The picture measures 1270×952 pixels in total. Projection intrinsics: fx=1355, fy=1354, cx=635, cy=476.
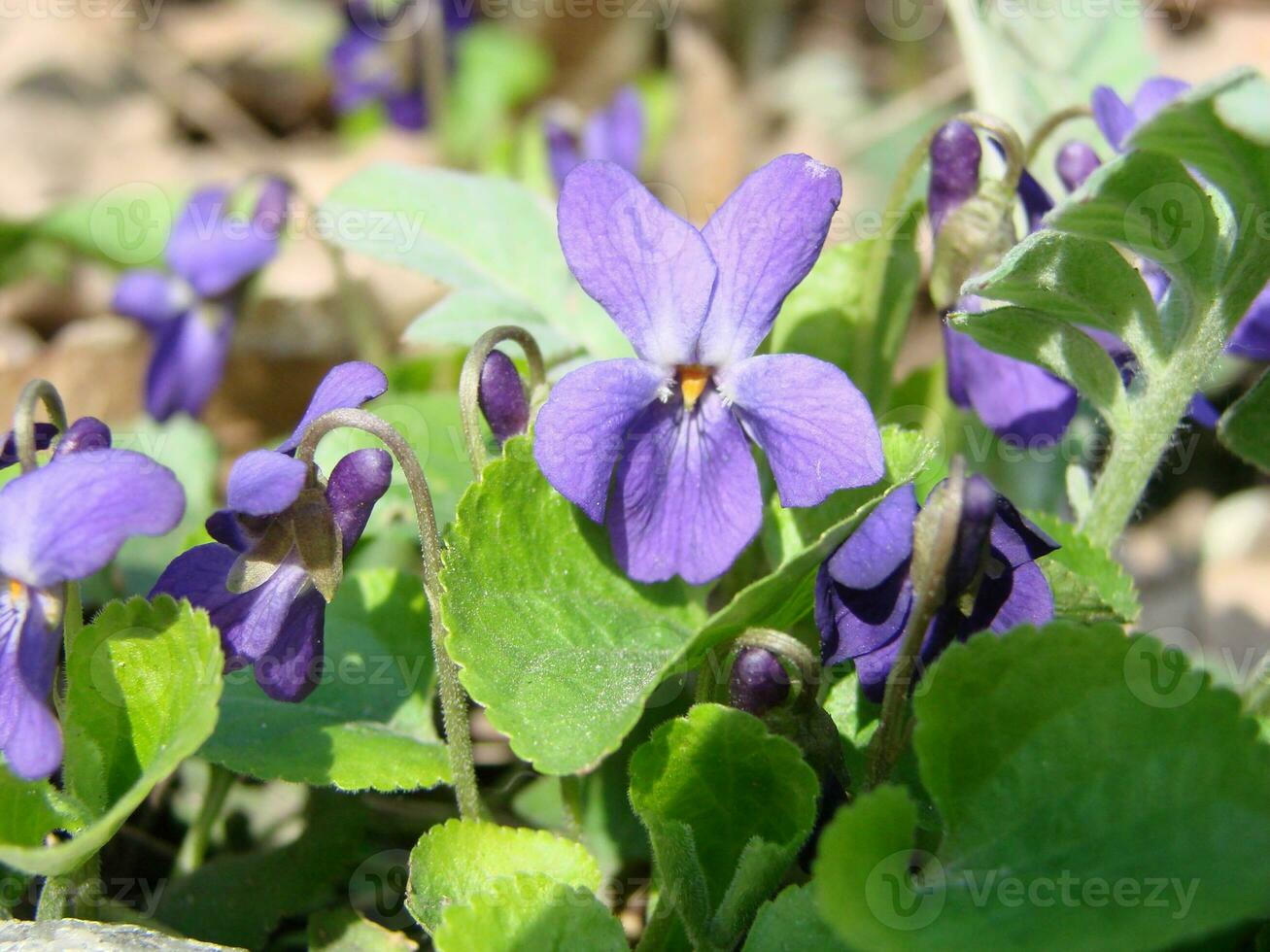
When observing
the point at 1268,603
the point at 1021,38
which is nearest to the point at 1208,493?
the point at 1268,603

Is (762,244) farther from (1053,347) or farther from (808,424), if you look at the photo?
(1053,347)

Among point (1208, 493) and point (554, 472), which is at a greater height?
point (554, 472)

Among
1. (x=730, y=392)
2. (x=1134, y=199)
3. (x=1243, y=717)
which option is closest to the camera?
(x=1243, y=717)

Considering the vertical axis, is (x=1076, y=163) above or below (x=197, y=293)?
above

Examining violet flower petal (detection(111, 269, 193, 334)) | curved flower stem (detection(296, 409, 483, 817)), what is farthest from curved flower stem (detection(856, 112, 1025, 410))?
violet flower petal (detection(111, 269, 193, 334))

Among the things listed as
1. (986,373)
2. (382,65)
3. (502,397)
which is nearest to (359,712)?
(502,397)

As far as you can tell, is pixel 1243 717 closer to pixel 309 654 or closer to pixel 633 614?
pixel 633 614

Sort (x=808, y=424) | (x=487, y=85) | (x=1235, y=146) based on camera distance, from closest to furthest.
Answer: (x=1235, y=146), (x=808, y=424), (x=487, y=85)
